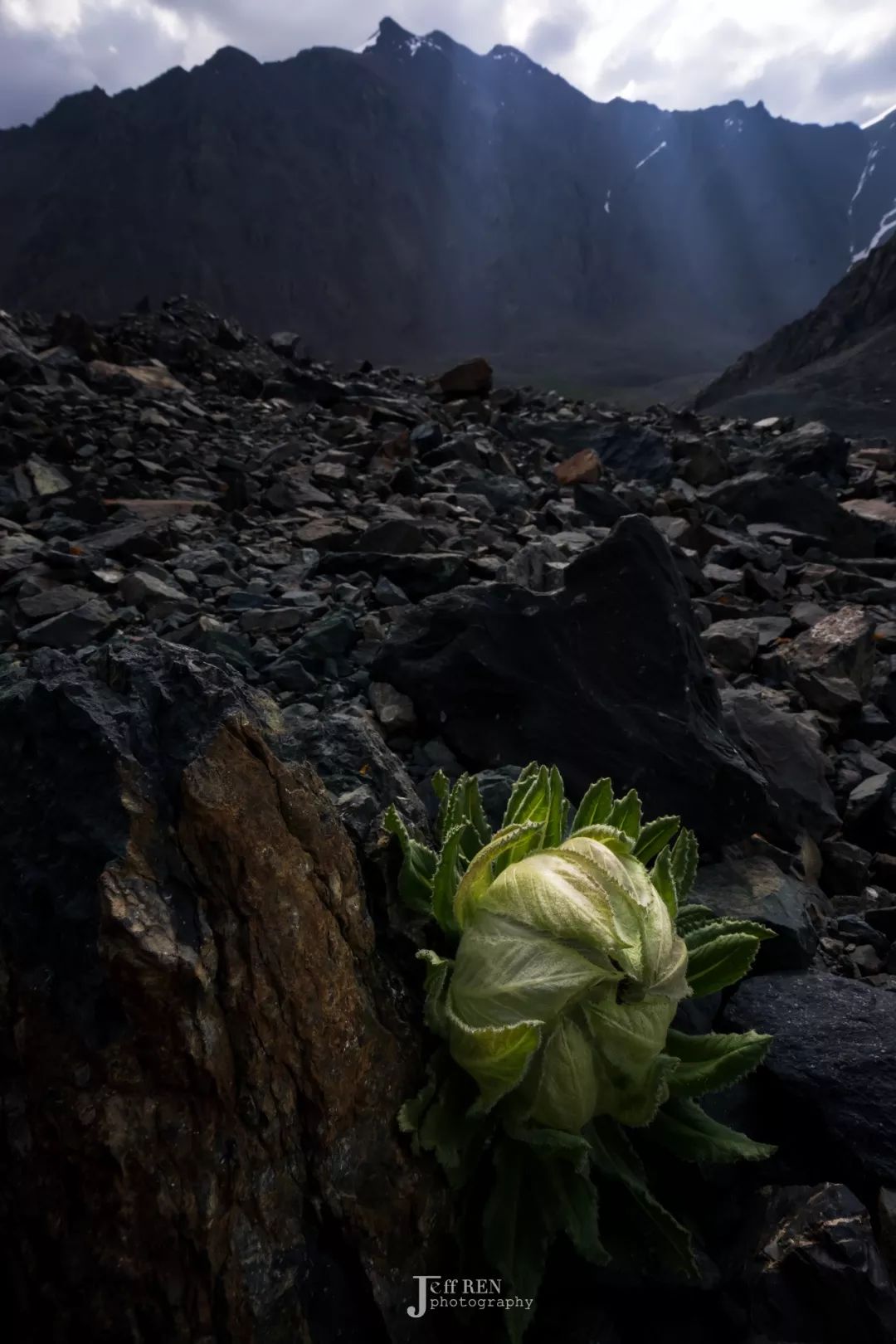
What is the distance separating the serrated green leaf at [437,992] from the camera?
1.71m

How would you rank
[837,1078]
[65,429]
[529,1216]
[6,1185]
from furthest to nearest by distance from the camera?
[65,429], [837,1078], [529,1216], [6,1185]

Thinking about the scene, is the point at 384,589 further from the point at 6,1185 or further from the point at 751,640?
the point at 6,1185

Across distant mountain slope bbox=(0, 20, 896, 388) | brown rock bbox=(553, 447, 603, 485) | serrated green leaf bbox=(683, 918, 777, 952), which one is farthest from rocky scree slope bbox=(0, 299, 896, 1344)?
distant mountain slope bbox=(0, 20, 896, 388)

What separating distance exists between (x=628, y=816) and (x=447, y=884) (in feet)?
1.83

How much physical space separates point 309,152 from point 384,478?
12359 centimetres

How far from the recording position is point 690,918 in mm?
2123

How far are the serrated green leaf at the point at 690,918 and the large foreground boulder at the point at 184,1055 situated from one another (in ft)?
2.49

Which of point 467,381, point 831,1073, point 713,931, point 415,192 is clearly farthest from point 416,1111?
point 415,192

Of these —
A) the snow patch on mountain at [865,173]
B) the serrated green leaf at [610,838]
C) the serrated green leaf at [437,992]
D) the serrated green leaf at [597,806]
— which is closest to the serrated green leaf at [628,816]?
the serrated green leaf at [597,806]

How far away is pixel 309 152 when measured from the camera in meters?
112

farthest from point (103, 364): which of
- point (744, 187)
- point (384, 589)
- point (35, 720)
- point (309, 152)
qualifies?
point (744, 187)

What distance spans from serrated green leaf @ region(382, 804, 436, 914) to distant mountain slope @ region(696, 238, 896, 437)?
2377cm

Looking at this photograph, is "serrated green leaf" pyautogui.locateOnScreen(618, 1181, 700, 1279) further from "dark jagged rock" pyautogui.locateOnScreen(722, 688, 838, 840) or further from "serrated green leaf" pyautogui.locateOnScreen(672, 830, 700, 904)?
"dark jagged rock" pyautogui.locateOnScreen(722, 688, 838, 840)

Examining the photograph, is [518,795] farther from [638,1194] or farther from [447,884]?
A: [638,1194]
